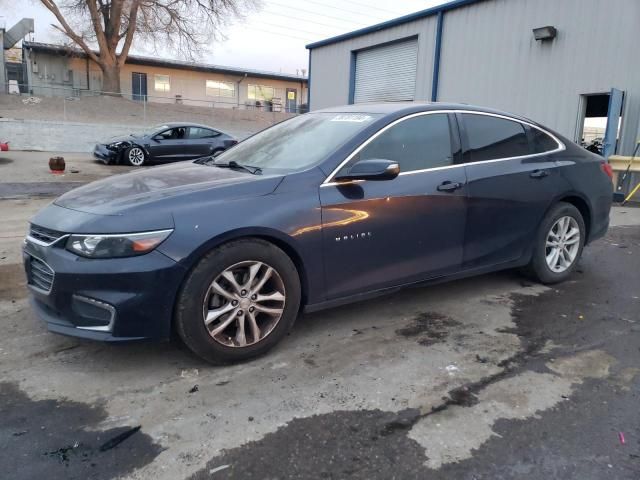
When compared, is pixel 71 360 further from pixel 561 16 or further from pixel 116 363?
pixel 561 16

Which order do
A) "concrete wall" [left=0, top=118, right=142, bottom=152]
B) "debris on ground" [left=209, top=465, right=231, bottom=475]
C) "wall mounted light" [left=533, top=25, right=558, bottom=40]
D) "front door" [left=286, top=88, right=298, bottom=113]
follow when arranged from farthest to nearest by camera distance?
"front door" [left=286, top=88, right=298, bottom=113] → "concrete wall" [left=0, top=118, right=142, bottom=152] → "wall mounted light" [left=533, top=25, right=558, bottom=40] → "debris on ground" [left=209, top=465, right=231, bottom=475]

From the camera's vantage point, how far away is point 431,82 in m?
15.8

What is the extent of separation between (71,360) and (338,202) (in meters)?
1.93

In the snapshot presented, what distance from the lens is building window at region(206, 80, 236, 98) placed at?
40.7 m

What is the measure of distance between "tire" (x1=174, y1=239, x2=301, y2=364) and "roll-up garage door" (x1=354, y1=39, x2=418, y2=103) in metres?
14.6

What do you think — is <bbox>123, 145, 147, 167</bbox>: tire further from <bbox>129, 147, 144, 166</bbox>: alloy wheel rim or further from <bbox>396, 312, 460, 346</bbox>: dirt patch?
<bbox>396, 312, 460, 346</bbox>: dirt patch

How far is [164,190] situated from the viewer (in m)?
3.20

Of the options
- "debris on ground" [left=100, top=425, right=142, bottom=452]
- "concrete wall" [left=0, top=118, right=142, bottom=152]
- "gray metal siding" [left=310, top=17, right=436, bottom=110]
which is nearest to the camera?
"debris on ground" [left=100, top=425, right=142, bottom=452]

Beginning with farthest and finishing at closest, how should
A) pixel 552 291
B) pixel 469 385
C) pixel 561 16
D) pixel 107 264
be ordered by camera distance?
pixel 561 16
pixel 552 291
pixel 469 385
pixel 107 264

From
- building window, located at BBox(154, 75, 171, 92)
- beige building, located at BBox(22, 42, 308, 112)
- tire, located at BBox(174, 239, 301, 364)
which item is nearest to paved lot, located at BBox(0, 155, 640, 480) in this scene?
tire, located at BBox(174, 239, 301, 364)

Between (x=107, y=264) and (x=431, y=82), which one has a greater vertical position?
(x=431, y=82)

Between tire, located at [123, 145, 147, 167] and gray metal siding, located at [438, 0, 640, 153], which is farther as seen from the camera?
tire, located at [123, 145, 147, 167]

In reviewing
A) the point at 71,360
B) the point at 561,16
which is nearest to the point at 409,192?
the point at 71,360

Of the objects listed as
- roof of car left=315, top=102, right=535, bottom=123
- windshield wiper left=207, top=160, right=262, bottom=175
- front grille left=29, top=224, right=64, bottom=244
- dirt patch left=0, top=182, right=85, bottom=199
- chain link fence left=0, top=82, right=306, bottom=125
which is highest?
chain link fence left=0, top=82, right=306, bottom=125
